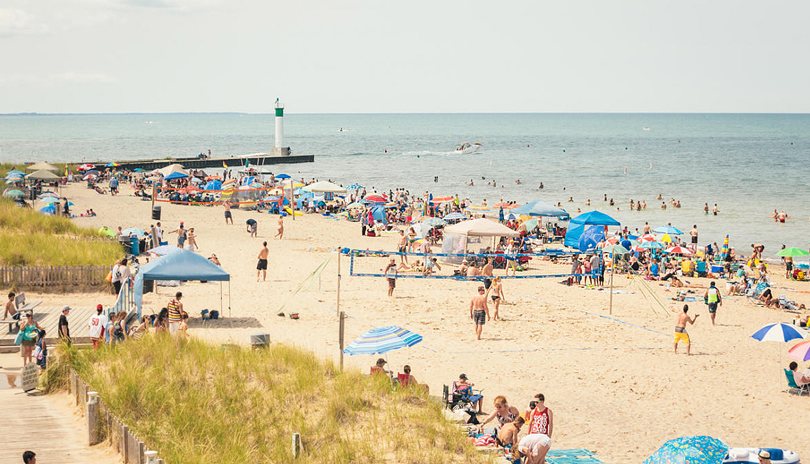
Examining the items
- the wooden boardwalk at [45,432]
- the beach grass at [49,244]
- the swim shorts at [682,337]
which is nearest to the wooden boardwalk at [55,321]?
the wooden boardwalk at [45,432]

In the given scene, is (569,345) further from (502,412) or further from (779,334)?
(502,412)

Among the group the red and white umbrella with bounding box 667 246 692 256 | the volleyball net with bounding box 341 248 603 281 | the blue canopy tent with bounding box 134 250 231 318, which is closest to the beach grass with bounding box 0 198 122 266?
the blue canopy tent with bounding box 134 250 231 318

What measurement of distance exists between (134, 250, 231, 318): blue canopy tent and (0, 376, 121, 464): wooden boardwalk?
13.5 ft

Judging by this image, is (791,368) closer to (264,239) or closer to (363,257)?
(363,257)

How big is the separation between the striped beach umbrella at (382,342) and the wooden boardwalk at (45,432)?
13.0ft

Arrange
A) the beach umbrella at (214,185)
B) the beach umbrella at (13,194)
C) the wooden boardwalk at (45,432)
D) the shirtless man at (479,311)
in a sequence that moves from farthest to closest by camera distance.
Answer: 1. the beach umbrella at (214,185)
2. the beach umbrella at (13,194)
3. the shirtless man at (479,311)
4. the wooden boardwalk at (45,432)

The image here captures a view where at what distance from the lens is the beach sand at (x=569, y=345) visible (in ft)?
37.0

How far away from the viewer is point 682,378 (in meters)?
13.3

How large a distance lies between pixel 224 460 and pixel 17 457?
2447 millimetres

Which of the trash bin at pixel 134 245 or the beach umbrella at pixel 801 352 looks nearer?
the beach umbrella at pixel 801 352

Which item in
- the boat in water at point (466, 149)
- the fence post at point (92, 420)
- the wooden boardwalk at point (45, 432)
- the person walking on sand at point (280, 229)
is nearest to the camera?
the wooden boardwalk at point (45, 432)

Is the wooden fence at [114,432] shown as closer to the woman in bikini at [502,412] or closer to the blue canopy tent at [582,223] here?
the woman in bikini at [502,412]

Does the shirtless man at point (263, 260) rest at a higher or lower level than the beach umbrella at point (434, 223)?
lower

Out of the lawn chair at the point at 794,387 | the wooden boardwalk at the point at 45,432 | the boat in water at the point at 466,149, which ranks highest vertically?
the boat in water at the point at 466,149
